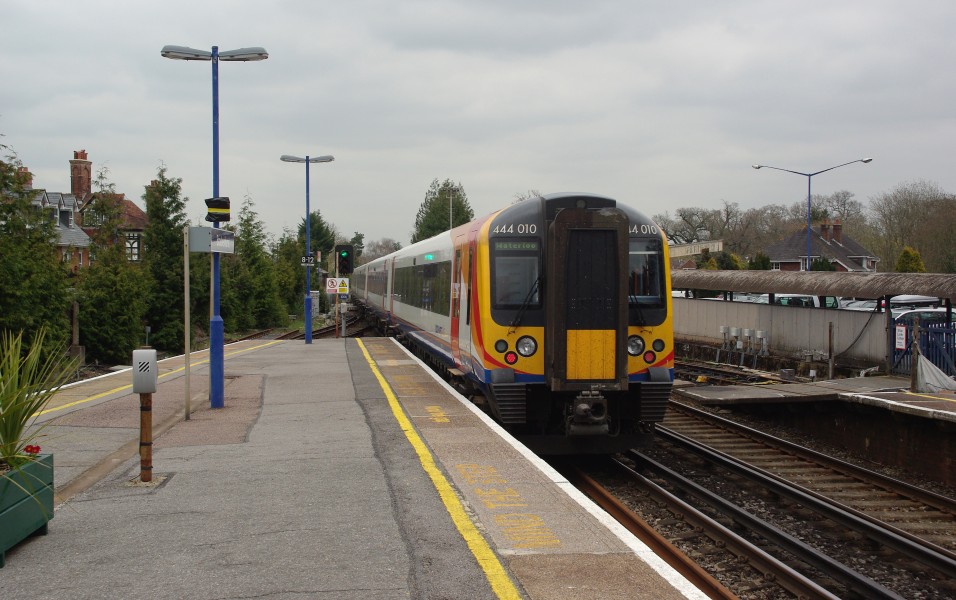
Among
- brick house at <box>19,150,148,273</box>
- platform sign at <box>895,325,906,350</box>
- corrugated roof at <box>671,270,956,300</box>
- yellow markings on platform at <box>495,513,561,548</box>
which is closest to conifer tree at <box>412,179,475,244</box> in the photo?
brick house at <box>19,150,148,273</box>

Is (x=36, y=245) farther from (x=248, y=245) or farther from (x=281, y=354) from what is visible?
(x=248, y=245)

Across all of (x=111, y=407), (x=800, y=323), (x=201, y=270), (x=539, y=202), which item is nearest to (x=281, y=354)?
(x=111, y=407)

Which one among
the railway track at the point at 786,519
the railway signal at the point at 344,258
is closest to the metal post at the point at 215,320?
the railway track at the point at 786,519

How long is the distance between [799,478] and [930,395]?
423 centimetres

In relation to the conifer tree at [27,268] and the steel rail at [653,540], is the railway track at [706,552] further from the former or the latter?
the conifer tree at [27,268]

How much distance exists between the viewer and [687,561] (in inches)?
265

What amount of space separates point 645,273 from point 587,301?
0.99 m

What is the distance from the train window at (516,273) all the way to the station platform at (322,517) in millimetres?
1548

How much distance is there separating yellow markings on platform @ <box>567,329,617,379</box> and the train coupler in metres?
0.24

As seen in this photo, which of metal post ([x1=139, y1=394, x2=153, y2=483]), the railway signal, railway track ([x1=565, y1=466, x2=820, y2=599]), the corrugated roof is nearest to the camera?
railway track ([x1=565, y1=466, x2=820, y2=599])

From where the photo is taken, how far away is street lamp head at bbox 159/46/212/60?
504 inches

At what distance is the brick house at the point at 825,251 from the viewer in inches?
2456

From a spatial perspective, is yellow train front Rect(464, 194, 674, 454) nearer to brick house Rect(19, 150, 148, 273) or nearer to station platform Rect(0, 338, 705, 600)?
station platform Rect(0, 338, 705, 600)

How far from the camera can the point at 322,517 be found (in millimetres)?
6176
